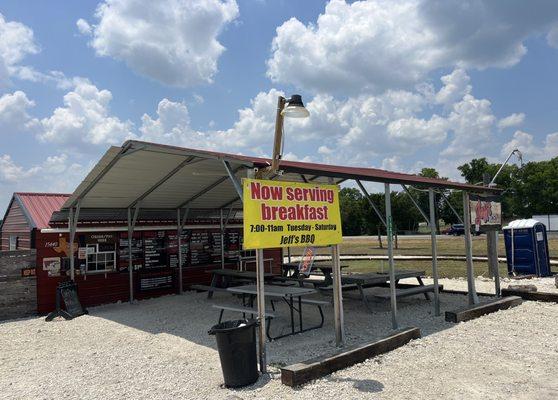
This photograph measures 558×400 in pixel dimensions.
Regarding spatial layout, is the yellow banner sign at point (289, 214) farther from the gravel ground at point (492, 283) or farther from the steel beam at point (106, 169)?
the gravel ground at point (492, 283)

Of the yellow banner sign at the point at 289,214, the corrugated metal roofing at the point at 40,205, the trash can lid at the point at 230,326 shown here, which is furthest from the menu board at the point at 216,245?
the trash can lid at the point at 230,326

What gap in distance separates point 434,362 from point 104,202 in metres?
7.57

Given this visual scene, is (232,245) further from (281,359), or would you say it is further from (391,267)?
(281,359)

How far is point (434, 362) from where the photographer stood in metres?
5.20

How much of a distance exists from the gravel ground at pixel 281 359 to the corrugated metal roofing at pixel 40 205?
2.19 meters

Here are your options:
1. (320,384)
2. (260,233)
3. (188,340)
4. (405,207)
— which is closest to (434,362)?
(320,384)

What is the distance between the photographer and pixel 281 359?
18.2ft

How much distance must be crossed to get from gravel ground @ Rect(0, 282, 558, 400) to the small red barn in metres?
2.15

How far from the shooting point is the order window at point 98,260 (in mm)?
10070

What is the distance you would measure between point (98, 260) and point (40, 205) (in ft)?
7.16

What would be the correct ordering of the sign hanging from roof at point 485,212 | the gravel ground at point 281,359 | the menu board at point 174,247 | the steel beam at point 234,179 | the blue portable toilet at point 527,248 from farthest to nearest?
the blue portable toilet at point 527,248 < the menu board at point 174,247 < the sign hanging from roof at point 485,212 < the steel beam at point 234,179 < the gravel ground at point 281,359

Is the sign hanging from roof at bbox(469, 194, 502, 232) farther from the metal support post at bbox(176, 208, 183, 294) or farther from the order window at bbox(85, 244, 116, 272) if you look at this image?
the order window at bbox(85, 244, 116, 272)

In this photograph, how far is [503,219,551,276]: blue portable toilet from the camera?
12555mm

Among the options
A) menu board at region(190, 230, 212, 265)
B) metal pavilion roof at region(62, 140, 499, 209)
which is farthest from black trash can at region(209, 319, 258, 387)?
menu board at region(190, 230, 212, 265)
